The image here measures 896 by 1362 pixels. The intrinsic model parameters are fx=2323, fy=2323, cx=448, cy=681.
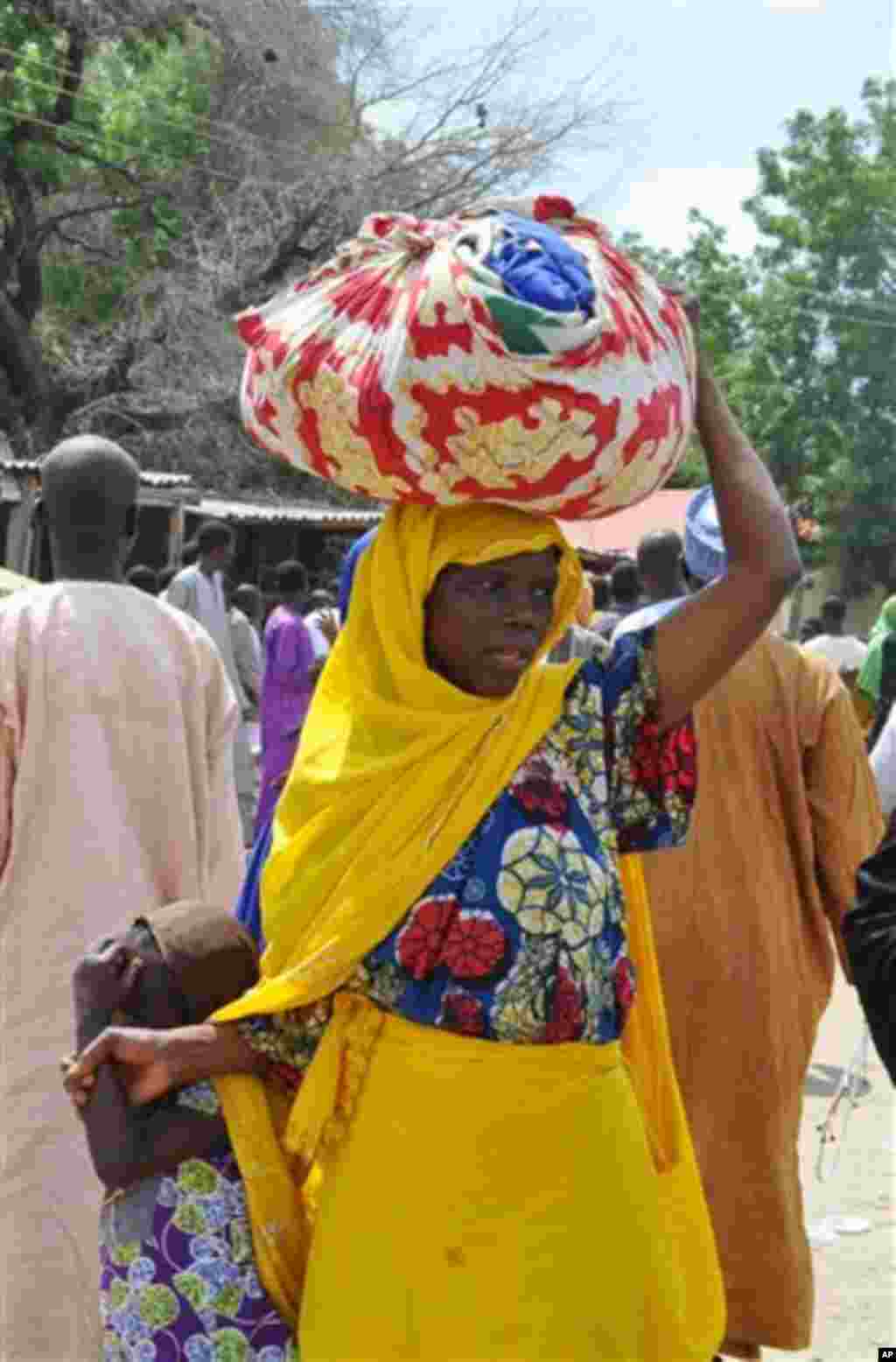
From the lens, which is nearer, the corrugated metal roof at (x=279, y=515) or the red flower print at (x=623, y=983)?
the red flower print at (x=623, y=983)

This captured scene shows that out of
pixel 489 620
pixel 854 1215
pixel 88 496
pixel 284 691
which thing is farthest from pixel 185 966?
pixel 284 691

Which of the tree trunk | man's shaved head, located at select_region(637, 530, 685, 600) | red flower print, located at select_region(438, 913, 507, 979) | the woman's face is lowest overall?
red flower print, located at select_region(438, 913, 507, 979)

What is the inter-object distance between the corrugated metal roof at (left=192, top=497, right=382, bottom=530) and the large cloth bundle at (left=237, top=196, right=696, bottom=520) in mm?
22384

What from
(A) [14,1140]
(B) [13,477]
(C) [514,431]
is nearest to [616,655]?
(C) [514,431]

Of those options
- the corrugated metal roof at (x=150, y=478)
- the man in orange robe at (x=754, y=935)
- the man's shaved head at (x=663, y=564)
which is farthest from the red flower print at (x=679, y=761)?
the corrugated metal roof at (x=150, y=478)

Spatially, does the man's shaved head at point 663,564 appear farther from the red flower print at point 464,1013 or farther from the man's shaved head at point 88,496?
the red flower print at point 464,1013

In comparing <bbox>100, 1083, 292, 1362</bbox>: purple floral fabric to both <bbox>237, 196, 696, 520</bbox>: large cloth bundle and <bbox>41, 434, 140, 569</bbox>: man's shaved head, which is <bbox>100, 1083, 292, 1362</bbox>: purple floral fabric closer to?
<bbox>237, 196, 696, 520</bbox>: large cloth bundle

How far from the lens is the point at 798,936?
16.2 feet

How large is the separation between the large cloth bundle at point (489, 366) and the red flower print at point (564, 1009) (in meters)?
0.63

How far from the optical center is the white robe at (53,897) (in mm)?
4609

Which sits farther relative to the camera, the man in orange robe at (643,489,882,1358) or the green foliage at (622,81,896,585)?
the green foliage at (622,81,896,585)

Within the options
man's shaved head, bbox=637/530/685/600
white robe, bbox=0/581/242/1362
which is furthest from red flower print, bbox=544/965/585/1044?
man's shaved head, bbox=637/530/685/600

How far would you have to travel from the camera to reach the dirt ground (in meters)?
5.69

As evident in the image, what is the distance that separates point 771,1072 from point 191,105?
26391mm
